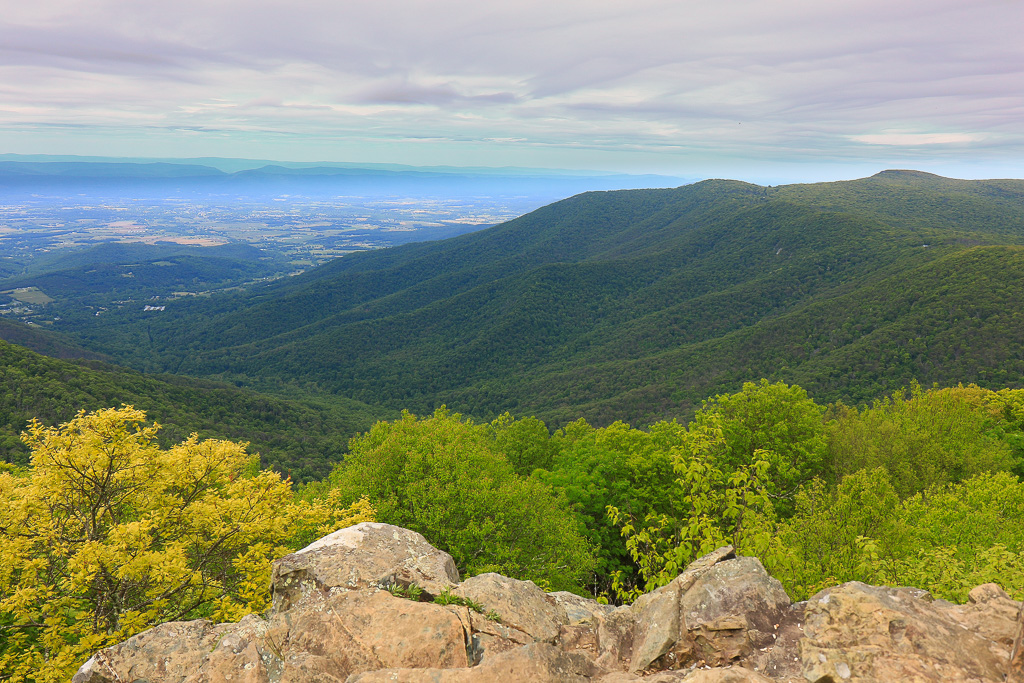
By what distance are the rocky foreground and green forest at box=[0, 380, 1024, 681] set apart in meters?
4.07

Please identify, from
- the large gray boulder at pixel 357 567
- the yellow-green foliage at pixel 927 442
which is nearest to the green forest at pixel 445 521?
the yellow-green foliage at pixel 927 442

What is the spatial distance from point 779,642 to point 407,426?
27889 mm

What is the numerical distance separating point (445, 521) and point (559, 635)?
13.5 metres

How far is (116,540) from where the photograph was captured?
15.1 m

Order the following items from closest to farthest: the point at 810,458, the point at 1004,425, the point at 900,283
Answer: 1. the point at 810,458
2. the point at 1004,425
3. the point at 900,283

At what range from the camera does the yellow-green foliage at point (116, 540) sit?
48.5ft

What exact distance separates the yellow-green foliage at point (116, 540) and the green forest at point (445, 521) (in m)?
0.08

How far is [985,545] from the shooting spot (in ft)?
63.7

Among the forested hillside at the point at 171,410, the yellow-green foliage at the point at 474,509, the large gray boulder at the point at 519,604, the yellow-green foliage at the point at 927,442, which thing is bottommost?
the forested hillside at the point at 171,410

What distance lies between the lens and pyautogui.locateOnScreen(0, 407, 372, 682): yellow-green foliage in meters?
14.8

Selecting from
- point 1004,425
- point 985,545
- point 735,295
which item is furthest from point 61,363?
point 735,295

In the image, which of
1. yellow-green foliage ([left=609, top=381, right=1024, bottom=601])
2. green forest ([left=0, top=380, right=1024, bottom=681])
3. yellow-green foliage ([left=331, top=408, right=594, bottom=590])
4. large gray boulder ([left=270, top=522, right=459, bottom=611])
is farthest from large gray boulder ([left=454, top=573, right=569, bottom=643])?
yellow-green foliage ([left=331, top=408, right=594, bottom=590])

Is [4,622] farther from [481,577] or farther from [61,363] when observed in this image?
[61,363]

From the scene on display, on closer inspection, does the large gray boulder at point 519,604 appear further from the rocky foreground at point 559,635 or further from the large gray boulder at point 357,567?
the large gray boulder at point 357,567
